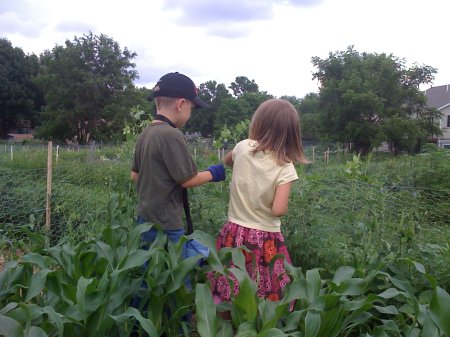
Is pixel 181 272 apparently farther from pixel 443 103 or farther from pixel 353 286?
pixel 443 103

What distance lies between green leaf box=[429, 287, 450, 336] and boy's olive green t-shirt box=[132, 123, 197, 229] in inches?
49.7

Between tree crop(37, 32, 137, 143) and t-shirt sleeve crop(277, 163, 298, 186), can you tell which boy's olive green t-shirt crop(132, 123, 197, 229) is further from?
tree crop(37, 32, 137, 143)

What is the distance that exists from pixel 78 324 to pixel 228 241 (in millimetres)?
948

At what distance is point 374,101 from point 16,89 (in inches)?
1416

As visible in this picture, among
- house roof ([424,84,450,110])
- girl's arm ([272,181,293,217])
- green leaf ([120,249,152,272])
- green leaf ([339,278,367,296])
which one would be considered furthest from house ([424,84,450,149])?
green leaf ([120,249,152,272])

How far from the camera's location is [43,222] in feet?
19.6

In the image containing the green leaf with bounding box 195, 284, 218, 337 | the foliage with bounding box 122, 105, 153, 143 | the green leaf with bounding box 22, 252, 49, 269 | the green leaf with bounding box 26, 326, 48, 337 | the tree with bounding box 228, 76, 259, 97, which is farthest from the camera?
the tree with bounding box 228, 76, 259, 97

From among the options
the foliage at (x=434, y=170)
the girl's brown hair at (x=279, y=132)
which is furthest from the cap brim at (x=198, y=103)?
the foliage at (x=434, y=170)

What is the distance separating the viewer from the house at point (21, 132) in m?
53.9

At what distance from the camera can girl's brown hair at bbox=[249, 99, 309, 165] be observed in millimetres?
2570

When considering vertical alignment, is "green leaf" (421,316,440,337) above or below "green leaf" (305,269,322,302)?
below

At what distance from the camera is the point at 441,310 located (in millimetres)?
2053

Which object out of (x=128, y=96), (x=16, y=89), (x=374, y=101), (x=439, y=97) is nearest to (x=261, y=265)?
(x=374, y=101)

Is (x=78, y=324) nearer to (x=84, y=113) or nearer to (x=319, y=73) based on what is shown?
(x=319, y=73)
